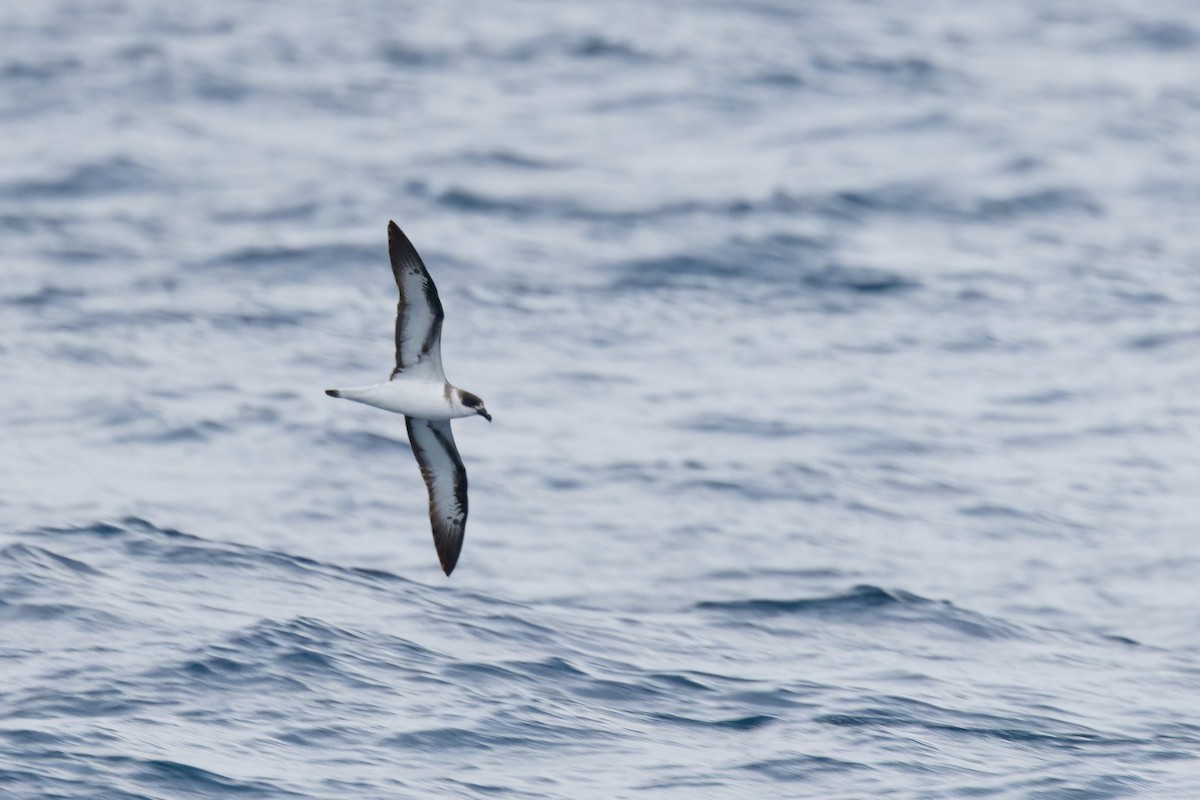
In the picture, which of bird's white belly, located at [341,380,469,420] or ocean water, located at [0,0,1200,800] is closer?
bird's white belly, located at [341,380,469,420]

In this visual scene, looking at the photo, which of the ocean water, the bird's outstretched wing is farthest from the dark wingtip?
the bird's outstretched wing

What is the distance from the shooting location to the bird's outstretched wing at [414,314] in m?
→ 11.7

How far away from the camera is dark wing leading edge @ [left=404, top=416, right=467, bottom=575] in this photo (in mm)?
13062

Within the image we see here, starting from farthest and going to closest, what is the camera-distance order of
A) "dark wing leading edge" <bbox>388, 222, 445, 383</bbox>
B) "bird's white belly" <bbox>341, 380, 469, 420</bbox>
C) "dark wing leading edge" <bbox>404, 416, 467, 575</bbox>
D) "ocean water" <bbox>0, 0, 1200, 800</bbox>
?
"dark wing leading edge" <bbox>404, 416, 467, 575</bbox>
"ocean water" <bbox>0, 0, 1200, 800</bbox>
"bird's white belly" <bbox>341, 380, 469, 420</bbox>
"dark wing leading edge" <bbox>388, 222, 445, 383</bbox>

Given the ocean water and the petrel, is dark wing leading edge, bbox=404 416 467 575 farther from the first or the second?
the ocean water

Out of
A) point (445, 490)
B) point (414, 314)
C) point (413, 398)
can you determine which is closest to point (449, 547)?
point (445, 490)

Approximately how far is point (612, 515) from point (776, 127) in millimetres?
13293

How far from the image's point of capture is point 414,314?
11.9 metres

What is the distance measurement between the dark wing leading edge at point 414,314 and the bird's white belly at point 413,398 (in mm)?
93

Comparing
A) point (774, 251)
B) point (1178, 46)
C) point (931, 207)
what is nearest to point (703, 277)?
point (774, 251)

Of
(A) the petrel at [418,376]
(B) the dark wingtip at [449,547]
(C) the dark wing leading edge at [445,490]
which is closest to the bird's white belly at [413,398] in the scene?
(A) the petrel at [418,376]

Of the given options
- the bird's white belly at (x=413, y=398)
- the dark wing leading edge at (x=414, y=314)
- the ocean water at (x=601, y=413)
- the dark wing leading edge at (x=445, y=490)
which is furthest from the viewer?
the dark wing leading edge at (x=445, y=490)

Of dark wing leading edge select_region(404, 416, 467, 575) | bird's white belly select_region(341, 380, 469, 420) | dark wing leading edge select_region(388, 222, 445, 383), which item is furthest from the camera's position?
dark wing leading edge select_region(404, 416, 467, 575)

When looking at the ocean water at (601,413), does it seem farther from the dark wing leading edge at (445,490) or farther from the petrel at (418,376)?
the petrel at (418,376)
